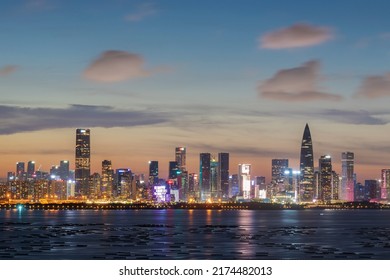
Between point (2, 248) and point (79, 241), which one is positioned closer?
point (2, 248)

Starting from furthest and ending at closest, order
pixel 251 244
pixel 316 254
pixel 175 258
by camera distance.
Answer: pixel 251 244
pixel 316 254
pixel 175 258

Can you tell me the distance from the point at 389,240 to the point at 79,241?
42.1 m

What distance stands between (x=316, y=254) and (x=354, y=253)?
171 inches

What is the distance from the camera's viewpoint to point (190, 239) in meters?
113

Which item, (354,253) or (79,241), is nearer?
(354,253)

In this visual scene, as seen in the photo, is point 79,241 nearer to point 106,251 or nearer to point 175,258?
point 106,251

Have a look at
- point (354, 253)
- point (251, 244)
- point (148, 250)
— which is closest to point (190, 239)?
point (251, 244)
